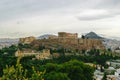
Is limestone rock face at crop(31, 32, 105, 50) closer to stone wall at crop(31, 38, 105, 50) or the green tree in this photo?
stone wall at crop(31, 38, 105, 50)

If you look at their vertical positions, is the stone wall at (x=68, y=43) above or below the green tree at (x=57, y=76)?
below

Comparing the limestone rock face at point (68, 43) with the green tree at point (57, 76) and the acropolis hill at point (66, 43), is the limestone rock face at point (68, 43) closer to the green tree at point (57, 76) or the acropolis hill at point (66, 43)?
the acropolis hill at point (66, 43)

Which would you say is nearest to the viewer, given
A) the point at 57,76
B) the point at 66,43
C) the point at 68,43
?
the point at 57,76

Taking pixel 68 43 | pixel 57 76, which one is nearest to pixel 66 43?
pixel 68 43

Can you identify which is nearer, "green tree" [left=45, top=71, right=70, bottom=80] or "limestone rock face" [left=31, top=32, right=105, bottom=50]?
"green tree" [left=45, top=71, right=70, bottom=80]

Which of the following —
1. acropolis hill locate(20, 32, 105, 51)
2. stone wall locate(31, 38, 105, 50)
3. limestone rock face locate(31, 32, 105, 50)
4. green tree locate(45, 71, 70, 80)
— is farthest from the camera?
limestone rock face locate(31, 32, 105, 50)

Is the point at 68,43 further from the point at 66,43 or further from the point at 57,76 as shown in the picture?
the point at 57,76

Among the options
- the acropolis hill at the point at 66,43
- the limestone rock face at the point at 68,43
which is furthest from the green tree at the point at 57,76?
the limestone rock face at the point at 68,43

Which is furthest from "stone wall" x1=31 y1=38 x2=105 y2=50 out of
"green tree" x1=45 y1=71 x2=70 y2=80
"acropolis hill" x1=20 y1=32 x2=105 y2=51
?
"green tree" x1=45 y1=71 x2=70 y2=80

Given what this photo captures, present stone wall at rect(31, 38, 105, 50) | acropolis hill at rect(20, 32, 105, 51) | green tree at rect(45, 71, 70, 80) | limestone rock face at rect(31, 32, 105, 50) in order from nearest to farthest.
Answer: green tree at rect(45, 71, 70, 80) < acropolis hill at rect(20, 32, 105, 51) < stone wall at rect(31, 38, 105, 50) < limestone rock face at rect(31, 32, 105, 50)

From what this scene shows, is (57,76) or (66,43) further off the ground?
(57,76)

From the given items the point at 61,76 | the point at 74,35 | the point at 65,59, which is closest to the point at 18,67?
the point at 61,76

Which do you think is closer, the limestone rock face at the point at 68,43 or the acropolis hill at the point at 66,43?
the acropolis hill at the point at 66,43

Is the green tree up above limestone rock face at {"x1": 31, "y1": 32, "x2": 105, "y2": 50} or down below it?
above
